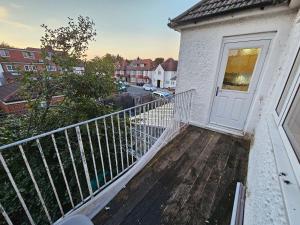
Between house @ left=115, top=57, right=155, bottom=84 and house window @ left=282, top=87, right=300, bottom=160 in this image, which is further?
house @ left=115, top=57, right=155, bottom=84

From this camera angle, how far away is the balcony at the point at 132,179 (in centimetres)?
150

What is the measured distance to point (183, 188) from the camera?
1856mm

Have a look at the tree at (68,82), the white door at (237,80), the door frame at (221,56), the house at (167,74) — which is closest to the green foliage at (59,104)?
the tree at (68,82)

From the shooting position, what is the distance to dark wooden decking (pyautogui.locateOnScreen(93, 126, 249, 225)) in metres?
1.53

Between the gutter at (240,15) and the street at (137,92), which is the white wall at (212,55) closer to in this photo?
the gutter at (240,15)

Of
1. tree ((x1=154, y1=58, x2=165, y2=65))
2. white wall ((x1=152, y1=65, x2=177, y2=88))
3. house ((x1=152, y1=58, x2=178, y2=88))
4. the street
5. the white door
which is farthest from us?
tree ((x1=154, y1=58, x2=165, y2=65))

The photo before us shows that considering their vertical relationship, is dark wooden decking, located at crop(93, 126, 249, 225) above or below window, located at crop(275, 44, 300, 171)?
below

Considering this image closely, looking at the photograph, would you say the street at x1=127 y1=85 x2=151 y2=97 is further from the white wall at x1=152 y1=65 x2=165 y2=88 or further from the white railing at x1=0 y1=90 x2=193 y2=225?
the white railing at x1=0 y1=90 x2=193 y2=225

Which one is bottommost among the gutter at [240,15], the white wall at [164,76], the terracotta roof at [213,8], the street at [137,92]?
the street at [137,92]

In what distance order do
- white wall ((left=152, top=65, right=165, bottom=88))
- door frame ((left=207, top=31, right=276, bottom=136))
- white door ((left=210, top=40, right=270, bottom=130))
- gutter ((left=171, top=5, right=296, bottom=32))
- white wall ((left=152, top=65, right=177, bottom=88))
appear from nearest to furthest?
gutter ((left=171, top=5, right=296, bottom=32)) → door frame ((left=207, top=31, right=276, bottom=136)) → white door ((left=210, top=40, right=270, bottom=130)) → white wall ((left=152, top=65, right=177, bottom=88)) → white wall ((left=152, top=65, right=165, bottom=88))

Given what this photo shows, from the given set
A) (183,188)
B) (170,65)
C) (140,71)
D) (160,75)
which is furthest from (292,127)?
(140,71)

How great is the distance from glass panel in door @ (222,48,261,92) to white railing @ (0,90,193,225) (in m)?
1.06

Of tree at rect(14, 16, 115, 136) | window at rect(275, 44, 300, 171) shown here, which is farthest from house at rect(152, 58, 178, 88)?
window at rect(275, 44, 300, 171)

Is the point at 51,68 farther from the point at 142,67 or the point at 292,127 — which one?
the point at 142,67
